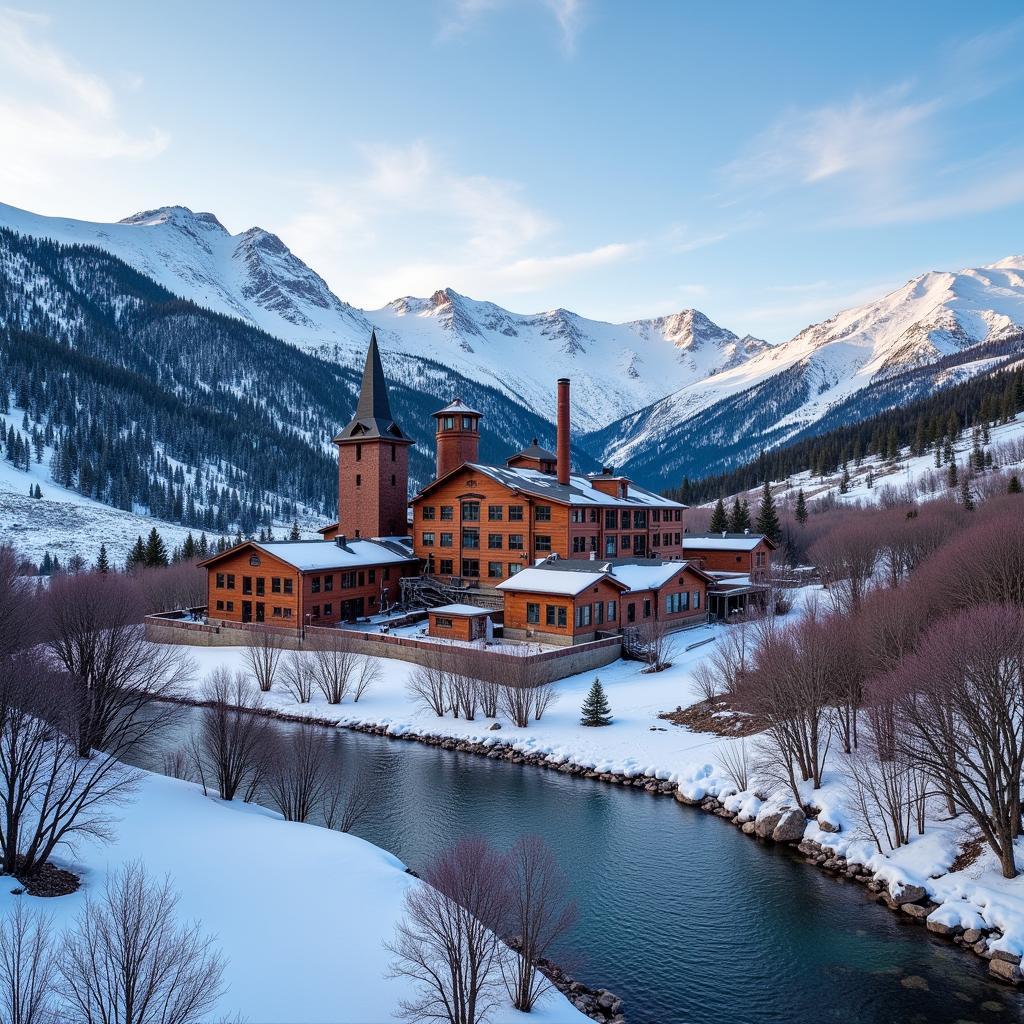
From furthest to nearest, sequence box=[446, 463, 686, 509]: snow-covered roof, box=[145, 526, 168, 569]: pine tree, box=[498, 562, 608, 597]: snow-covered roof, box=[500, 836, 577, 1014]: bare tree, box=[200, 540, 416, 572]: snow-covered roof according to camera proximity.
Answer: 1. box=[145, 526, 168, 569]: pine tree
2. box=[446, 463, 686, 509]: snow-covered roof
3. box=[200, 540, 416, 572]: snow-covered roof
4. box=[498, 562, 608, 597]: snow-covered roof
5. box=[500, 836, 577, 1014]: bare tree

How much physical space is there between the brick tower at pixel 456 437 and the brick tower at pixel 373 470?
323 cm

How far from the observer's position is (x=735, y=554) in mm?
71250

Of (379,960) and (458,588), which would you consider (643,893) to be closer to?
(379,960)

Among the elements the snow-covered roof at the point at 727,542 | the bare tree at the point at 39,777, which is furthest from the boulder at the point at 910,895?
the snow-covered roof at the point at 727,542

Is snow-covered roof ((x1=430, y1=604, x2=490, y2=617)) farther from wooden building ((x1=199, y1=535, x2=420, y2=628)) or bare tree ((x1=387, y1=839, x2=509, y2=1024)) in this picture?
bare tree ((x1=387, y1=839, x2=509, y2=1024))

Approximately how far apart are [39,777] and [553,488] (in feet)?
133

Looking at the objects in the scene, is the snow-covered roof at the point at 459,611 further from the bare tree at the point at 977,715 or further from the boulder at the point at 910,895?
the boulder at the point at 910,895

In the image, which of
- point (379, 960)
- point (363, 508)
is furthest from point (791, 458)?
point (379, 960)

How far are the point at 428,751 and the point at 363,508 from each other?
33.7 meters

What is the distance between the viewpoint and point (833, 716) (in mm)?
30141

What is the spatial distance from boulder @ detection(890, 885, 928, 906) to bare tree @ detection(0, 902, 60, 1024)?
20.7 m

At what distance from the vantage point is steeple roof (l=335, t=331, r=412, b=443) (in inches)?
2499

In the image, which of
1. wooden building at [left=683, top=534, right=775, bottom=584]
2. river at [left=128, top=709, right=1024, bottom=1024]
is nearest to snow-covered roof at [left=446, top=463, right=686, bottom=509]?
wooden building at [left=683, top=534, right=775, bottom=584]

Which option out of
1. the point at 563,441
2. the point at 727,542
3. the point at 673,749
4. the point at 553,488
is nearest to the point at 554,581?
the point at 553,488
